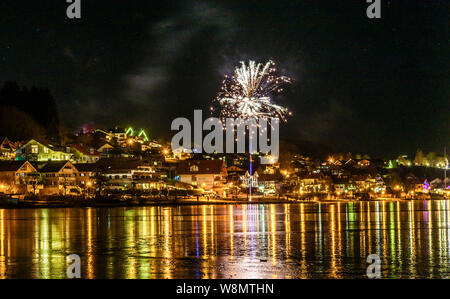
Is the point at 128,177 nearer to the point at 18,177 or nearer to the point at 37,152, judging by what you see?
the point at 18,177

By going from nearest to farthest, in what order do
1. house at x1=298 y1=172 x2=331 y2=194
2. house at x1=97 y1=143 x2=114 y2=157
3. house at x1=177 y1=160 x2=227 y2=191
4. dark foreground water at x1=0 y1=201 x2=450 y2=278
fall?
dark foreground water at x1=0 y1=201 x2=450 y2=278
house at x1=177 y1=160 x2=227 y2=191
house at x1=97 y1=143 x2=114 y2=157
house at x1=298 y1=172 x2=331 y2=194

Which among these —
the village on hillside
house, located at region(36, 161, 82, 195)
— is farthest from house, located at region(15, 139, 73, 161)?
Answer: house, located at region(36, 161, 82, 195)

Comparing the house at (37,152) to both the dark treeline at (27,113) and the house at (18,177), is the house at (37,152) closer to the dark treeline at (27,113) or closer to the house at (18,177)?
the dark treeline at (27,113)

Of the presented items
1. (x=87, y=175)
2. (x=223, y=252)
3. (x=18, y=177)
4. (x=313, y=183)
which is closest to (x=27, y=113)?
(x=87, y=175)

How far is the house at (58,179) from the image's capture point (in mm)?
74938

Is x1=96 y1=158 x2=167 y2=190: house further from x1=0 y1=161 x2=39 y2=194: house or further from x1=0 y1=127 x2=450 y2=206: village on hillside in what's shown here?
x1=0 y1=161 x2=39 y2=194: house

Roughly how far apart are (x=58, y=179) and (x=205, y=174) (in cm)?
2507

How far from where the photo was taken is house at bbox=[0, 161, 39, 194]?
234 ft

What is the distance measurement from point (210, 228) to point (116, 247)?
33.8 ft

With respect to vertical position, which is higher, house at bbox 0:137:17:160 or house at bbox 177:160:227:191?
house at bbox 0:137:17:160

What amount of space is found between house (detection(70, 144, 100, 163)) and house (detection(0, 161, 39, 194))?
19.8 metres

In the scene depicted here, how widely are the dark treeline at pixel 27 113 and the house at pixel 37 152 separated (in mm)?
Answer: 8043
